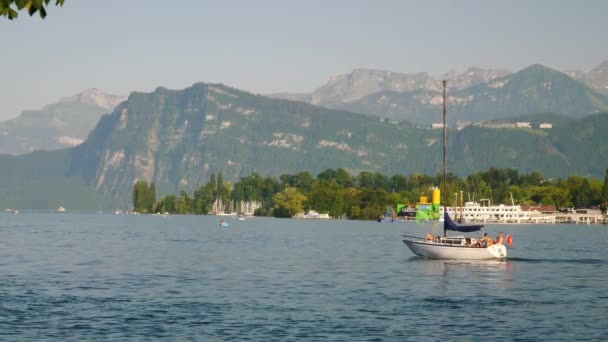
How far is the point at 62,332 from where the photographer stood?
181 ft

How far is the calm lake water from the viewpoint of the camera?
5603cm

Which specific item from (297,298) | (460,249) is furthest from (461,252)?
(297,298)

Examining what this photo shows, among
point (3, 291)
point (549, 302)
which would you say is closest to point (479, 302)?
point (549, 302)

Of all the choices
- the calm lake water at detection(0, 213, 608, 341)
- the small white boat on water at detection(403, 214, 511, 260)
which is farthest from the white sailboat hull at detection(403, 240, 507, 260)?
the calm lake water at detection(0, 213, 608, 341)

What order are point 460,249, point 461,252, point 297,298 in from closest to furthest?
point 297,298
point 460,249
point 461,252

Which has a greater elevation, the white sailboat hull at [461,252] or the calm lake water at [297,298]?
the white sailboat hull at [461,252]

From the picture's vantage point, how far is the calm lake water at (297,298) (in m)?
56.0

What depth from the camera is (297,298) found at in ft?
238

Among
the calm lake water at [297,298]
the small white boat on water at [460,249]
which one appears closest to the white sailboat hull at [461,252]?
the small white boat on water at [460,249]

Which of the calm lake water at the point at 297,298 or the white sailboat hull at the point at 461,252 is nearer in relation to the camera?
the calm lake water at the point at 297,298

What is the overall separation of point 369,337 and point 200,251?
86.3 metres

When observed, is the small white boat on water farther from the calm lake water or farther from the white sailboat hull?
the calm lake water

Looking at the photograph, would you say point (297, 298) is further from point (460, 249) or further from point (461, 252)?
point (461, 252)

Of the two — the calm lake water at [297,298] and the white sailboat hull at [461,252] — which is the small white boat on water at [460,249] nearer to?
the white sailboat hull at [461,252]
